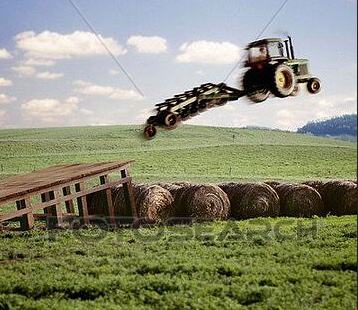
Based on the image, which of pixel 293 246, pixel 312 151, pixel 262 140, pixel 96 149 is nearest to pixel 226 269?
pixel 293 246

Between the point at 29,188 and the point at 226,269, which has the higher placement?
the point at 29,188

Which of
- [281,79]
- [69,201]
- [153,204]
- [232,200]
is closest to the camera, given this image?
[281,79]

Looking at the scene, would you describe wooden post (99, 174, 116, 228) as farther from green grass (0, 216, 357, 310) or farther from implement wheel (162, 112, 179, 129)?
implement wheel (162, 112, 179, 129)

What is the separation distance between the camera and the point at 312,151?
194ft

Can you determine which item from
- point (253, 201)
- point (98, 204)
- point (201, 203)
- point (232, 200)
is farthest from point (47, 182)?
point (253, 201)

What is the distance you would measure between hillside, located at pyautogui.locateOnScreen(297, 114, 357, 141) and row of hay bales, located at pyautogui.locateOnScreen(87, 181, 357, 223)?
596 inches

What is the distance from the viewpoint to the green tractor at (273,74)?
8.25 feet

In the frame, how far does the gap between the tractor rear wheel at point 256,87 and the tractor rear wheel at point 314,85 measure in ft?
1.24

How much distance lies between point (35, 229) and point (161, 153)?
3692cm

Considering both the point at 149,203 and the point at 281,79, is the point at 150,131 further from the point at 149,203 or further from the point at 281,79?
the point at 149,203

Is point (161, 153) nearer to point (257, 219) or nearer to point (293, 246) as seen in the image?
point (257, 219)

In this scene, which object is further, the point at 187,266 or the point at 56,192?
the point at 56,192

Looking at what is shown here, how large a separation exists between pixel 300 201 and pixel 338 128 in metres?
18.2

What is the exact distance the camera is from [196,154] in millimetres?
54719
